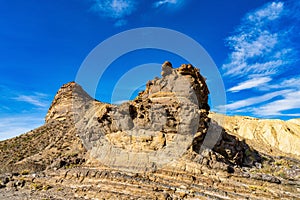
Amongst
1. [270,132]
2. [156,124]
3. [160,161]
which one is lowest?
[160,161]

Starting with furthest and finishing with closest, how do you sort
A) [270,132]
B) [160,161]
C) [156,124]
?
1. [270,132]
2. [156,124]
3. [160,161]

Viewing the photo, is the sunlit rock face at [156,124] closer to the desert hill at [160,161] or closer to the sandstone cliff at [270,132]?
the desert hill at [160,161]

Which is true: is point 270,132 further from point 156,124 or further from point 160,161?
point 160,161

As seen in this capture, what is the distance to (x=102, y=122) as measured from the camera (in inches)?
1250

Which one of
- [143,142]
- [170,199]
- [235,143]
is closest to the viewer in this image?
[170,199]

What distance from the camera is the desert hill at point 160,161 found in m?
20.0

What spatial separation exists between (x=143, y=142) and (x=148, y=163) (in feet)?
9.64

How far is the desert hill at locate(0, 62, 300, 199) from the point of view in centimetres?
2003

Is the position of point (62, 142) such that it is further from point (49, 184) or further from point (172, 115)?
point (172, 115)

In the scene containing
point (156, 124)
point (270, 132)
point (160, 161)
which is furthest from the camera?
point (270, 132)

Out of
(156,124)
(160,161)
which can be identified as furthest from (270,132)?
(160,161)

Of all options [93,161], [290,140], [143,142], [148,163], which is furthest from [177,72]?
[290,140]

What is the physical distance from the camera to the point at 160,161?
77.3ft

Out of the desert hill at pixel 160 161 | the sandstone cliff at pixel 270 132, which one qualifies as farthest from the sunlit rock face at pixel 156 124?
the sandstone cliff at pixel 270 132
